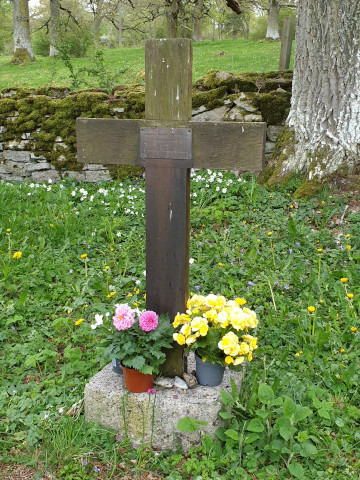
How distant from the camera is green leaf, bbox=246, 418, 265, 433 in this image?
2.13 meters

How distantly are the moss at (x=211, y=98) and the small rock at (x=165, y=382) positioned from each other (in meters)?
4.51

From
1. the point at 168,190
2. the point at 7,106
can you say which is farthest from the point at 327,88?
the point at 7,106

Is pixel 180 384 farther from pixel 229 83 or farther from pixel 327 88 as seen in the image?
pixel 229 83

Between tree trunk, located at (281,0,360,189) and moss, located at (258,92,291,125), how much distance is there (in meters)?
0.64

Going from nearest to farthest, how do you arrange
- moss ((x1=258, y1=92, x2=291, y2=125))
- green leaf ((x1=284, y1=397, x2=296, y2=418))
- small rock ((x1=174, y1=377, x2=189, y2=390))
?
green leaf ((x1=284, y1=397, x2=296, y2=418)) < small rock ((x1=174, y1=377, x2=189, y2=390)) < moss ((x1=258, y1=92, x2=291, y2=125))

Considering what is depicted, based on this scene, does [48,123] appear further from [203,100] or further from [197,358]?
[197,358]

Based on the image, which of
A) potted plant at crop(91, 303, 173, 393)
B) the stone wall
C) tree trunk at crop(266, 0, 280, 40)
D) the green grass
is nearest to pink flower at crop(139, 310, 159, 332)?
potted plant at crop(91, 303, 173, 393)

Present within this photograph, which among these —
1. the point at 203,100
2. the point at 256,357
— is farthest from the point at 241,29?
the point at 256,357

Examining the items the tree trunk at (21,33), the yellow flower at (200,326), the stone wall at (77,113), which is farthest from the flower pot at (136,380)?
the tree trunk at (21,33)

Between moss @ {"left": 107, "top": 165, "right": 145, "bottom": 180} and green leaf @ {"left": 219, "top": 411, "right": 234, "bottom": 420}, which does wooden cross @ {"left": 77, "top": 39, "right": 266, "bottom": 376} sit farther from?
moss @ {"left": 107, "top": 165, "right": 145, "bottom": 180}

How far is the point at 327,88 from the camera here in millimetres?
4695

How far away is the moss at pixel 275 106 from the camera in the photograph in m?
5.66

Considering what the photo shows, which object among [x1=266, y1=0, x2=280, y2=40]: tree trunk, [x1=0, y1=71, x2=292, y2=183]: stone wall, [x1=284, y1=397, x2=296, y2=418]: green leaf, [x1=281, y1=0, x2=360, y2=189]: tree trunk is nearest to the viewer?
[x1=284, y1=397, x2=296, y2=418]: green leaf

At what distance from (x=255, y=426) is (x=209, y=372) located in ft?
1.10
